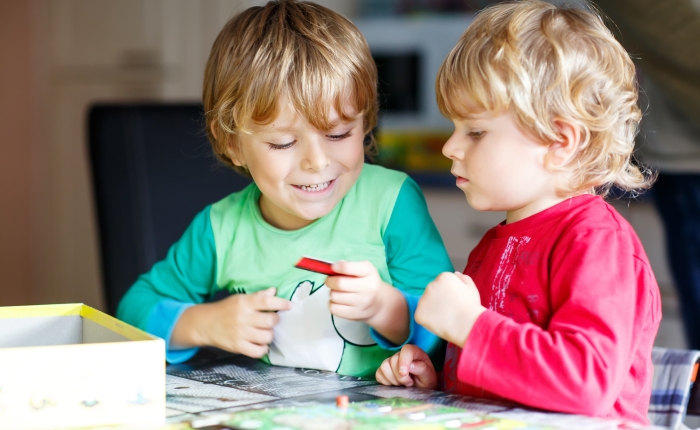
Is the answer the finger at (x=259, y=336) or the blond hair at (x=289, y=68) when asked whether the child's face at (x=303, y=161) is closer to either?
the blond hair at (x=289, y=68)

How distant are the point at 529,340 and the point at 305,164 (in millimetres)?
381

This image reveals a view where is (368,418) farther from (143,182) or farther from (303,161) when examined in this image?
(143,182)

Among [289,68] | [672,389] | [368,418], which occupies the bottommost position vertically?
[672,389]

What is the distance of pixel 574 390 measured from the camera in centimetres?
69

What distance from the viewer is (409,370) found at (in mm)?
873

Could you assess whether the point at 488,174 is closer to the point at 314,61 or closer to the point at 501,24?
the point at 501,24

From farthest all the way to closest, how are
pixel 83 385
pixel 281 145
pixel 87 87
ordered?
pixel 87 87 < pixel 281 145 < pixel 83 385

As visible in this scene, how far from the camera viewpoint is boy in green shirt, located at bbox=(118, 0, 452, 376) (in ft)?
3.11

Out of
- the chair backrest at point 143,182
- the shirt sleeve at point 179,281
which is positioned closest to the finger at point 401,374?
the shirt sleeve at point 179,281

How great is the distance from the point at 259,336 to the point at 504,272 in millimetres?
336

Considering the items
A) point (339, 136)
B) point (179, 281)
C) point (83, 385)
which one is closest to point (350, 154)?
point (339, 136)

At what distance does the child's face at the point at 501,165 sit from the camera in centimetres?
80

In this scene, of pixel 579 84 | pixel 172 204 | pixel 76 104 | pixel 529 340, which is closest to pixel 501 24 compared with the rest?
pixel 579 84

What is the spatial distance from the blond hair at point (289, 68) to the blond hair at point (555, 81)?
165 millimetres
